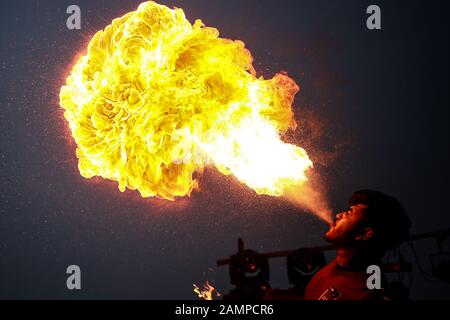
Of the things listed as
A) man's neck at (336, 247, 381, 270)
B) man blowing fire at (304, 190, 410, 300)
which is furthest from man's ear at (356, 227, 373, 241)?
man's neck at (336, 247, 381, 270)

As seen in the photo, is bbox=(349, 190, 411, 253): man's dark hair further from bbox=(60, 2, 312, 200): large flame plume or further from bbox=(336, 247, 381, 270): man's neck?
bbox=(60, 2, 312, 200): large flame plume

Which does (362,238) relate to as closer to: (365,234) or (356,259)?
(365,234)

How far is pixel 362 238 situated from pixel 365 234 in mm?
52

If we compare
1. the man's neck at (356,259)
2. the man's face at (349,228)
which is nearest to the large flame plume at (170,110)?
the man's face at (349,228)

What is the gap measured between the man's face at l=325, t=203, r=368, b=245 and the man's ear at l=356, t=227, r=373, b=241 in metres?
0.01

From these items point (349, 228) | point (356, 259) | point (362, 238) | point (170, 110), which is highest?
point (170, 110)

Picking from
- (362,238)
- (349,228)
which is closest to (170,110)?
(349,228)

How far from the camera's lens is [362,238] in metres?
4.22

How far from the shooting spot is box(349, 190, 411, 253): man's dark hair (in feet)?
13.9

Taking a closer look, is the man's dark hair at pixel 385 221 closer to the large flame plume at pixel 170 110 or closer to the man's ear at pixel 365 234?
the man's ear at pixel 365 234

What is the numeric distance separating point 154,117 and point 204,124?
80 cm

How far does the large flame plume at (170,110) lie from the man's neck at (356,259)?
2.04 m

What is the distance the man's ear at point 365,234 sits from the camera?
13.8ft

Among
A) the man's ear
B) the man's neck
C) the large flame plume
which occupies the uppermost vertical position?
the large flame plume
